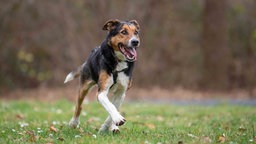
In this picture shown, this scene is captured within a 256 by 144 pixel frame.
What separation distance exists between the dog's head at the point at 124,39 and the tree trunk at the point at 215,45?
16760mm

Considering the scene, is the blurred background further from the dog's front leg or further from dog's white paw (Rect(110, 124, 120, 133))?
the dog's front leg

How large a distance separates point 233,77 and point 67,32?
25.3 ft

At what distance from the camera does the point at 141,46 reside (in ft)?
84.4

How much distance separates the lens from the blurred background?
24438 millimetres

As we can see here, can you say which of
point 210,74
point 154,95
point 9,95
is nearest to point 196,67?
point 210,74

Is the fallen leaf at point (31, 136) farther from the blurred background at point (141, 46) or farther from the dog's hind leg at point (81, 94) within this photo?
the blurred background at point (141, 46)

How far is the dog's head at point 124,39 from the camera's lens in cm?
855

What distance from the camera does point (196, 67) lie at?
27.6 m

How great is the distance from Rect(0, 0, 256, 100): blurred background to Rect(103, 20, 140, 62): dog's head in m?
15.3

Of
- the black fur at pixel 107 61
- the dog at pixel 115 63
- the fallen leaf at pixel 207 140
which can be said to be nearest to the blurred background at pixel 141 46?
the black fur at pixel 107 61

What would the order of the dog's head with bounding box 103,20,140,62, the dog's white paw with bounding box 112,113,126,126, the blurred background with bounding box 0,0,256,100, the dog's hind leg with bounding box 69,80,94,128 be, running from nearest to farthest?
the dog's white paw with bounding box 112,113,126,126 → the dog's head with bounding box 103,20,140,62 → the dog's hind leg with bounding box 69,80,94,128 → the blurred background with bounding box 0,0,256,100

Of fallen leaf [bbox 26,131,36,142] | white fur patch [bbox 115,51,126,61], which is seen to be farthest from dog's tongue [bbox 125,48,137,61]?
fallen leaf [bbox 26,131,36,142]

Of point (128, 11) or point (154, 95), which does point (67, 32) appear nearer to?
point (128, 11)

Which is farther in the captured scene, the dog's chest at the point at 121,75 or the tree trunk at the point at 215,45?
the tree trunk at the point at 215,45
